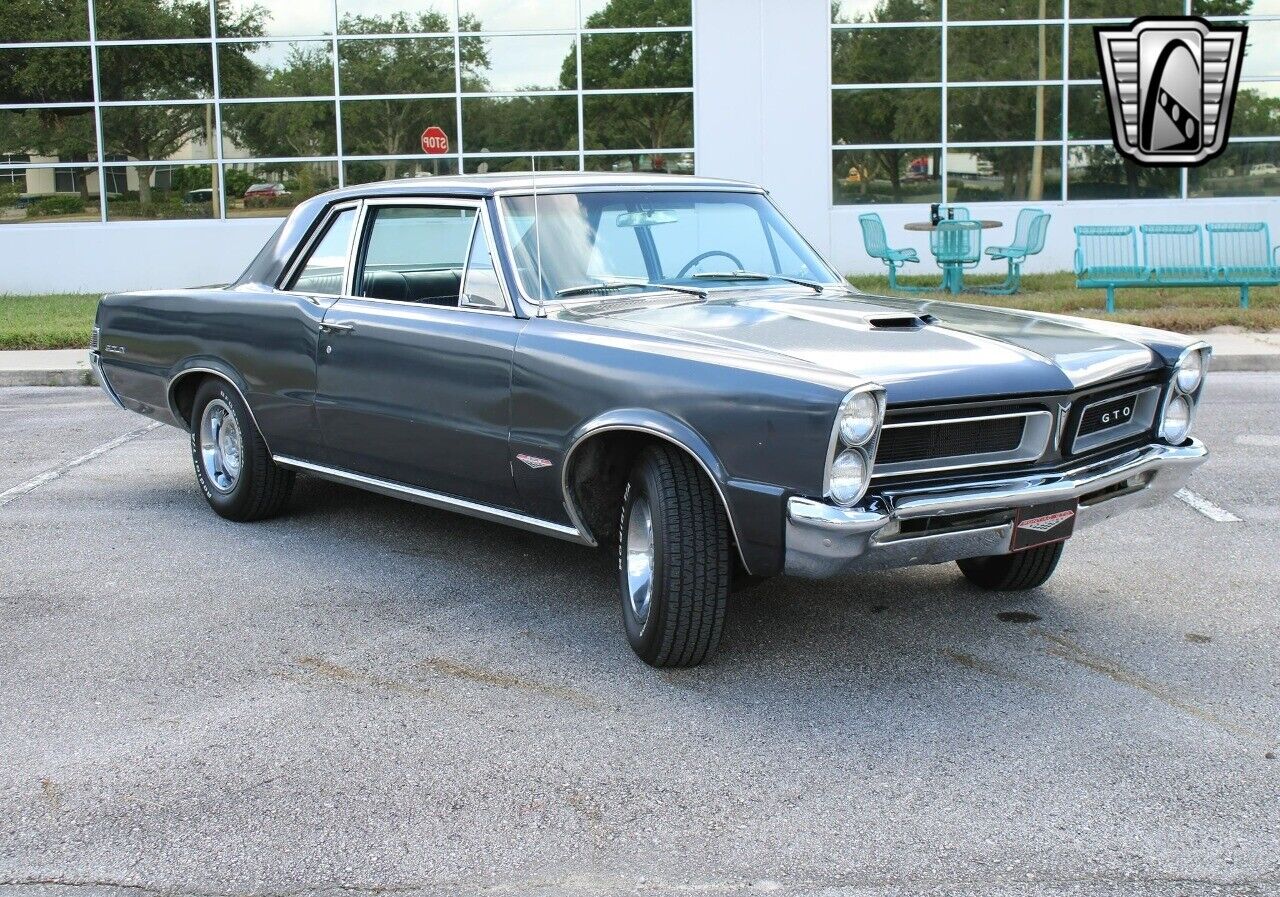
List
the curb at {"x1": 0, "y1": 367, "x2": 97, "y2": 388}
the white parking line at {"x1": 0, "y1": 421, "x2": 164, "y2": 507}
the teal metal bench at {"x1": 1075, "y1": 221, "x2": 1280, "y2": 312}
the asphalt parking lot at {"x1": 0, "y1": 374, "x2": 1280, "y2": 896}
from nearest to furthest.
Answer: the asphalt parking lot at {"x1": 0, "y1": 374, "x2": 1280, "y2": 896} < the white parking line at {"x1": 0, "y1": 421, "x2": 164, "y2": 507} < the curb at {"x1": 0, "y1": 367, "x2": 97, "y2": 388} < the teal metal bench at {"x1": 1075, "y1": 221, "x2": 1280, "y2": 312}

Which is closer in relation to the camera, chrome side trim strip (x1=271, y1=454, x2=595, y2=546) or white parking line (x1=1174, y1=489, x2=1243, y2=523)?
chrome side trim strip (x1=271, y1=454, x2=595, y2=546)

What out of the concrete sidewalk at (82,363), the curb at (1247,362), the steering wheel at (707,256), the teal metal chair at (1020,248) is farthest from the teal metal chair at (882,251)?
the steering wheel at (707,256)

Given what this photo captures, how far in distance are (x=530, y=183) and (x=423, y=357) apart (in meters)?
0.80

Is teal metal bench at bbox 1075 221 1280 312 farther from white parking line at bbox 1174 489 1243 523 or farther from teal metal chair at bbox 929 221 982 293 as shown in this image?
white parking line at bbox 1174 489 1243 523

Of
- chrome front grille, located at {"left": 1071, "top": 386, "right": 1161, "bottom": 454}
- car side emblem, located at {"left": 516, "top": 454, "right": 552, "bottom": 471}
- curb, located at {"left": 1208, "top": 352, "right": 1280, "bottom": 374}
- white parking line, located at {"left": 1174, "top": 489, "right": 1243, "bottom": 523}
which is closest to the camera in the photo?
chrome front grille, located at {"left": 1071, "top": 386, "right": 1161, "bottom": 454}

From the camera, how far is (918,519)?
4.46 meters

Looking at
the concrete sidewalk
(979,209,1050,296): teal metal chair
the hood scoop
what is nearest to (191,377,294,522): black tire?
the hood scoop

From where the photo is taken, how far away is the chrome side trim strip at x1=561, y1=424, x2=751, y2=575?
4594mm

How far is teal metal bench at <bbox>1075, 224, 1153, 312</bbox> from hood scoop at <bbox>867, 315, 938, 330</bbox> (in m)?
11.0

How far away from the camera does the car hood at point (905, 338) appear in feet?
15.0

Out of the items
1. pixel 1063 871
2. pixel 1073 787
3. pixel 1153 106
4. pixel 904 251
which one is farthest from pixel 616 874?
pixel 1153 106

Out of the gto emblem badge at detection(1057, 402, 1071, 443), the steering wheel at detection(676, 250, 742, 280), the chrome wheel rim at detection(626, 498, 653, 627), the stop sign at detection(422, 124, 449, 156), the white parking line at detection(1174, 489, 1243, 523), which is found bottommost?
the white parking line at detection(1174, 489, 1243, 523)

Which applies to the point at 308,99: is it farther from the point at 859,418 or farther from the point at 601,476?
the point at 859,418

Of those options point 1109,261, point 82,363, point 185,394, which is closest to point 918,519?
point 185,394
